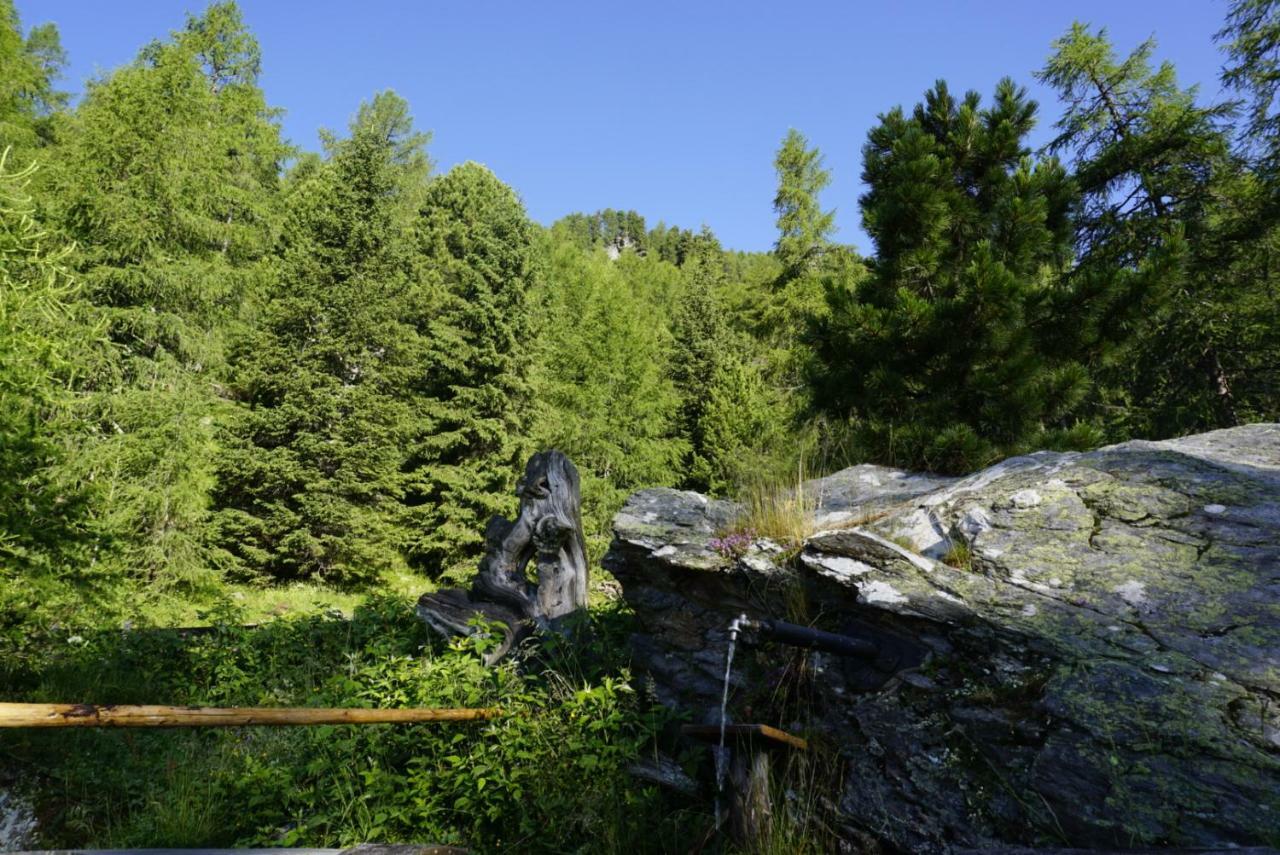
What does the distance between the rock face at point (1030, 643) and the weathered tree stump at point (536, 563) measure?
1.25 meters

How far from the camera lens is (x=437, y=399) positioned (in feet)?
64.6

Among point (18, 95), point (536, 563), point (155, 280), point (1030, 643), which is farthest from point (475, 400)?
point (1030, 643)

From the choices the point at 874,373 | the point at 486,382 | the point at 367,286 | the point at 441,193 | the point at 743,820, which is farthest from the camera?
the point at 441,193

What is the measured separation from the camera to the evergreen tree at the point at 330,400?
15.9 metres

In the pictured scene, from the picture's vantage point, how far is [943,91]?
7.20 meters

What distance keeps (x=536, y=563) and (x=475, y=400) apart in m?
13.9

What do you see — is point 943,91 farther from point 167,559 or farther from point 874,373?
point 167,559

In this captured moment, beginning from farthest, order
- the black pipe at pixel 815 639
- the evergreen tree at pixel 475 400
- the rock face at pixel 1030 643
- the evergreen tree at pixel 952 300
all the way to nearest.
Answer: the evergreen tree at pixel 475 400 < the evergreen tree at pixel 952 300 < the black pipe at pixel 815 639 < the rock face at pixel 1030 643

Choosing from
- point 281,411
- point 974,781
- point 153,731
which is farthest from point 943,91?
point 281,411

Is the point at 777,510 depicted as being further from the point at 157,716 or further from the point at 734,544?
the point at 157,716

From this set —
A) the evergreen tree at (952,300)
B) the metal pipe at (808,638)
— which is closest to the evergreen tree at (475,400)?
the evergreen tree at (952,300)

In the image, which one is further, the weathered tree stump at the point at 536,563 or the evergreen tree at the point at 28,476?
the weathered tree stump at the point at 536,563

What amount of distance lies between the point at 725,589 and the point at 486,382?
15.9 m

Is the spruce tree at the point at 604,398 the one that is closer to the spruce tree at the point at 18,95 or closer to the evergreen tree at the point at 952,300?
the spruce tree at the point at 18,95
